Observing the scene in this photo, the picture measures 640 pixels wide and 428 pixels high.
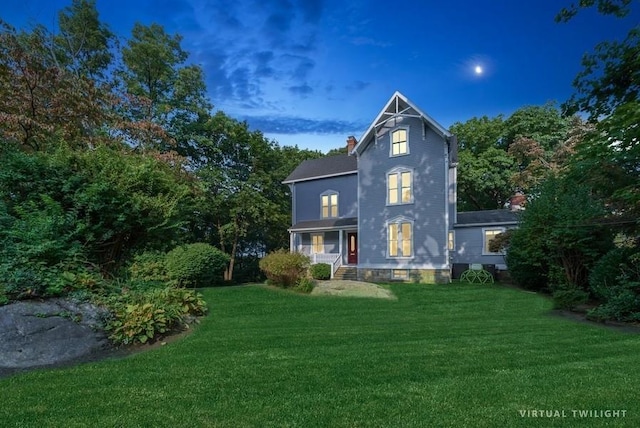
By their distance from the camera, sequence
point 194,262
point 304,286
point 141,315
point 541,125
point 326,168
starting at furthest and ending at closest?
point 541,125 < point 326,168 < point 194,262 < point 304,286 < point 141,315

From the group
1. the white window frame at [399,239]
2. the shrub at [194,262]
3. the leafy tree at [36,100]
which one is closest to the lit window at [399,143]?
the white window frame at [399,239]

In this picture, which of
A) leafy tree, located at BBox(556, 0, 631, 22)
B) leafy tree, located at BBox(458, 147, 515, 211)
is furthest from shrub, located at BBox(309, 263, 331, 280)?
A: leafy tree, located at BBox(458, 147, 515, 211)

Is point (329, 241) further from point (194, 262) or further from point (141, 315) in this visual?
point (141, 315)

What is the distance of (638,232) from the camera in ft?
30.7

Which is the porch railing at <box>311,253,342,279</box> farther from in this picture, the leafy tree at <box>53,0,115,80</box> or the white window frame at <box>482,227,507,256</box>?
the leafy tree at <box>53,0,115,80</box>

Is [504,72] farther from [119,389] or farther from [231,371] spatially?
[119,389]

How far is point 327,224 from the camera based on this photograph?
22.6 m

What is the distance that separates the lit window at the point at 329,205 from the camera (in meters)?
23.4

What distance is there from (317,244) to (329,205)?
8.87ft

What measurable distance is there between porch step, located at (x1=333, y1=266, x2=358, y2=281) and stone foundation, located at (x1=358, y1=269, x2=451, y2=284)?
70 centimetres

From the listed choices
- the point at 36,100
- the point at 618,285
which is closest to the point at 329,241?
the point at 618,285

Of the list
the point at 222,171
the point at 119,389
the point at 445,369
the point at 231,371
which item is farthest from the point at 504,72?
the point at 222,171

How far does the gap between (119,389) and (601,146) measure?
998cm

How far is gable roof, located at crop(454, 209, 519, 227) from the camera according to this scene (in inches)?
792
